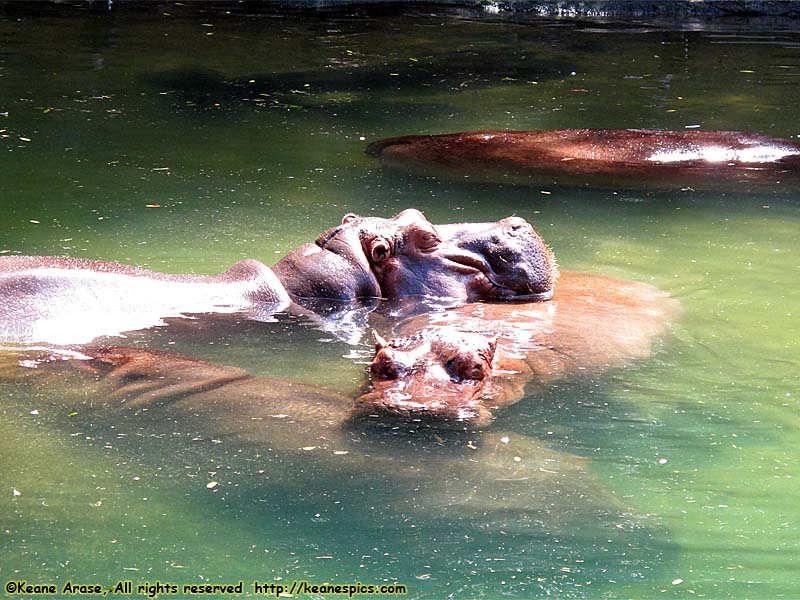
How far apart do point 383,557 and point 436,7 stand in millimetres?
16283

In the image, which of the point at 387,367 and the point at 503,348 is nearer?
the point at 387,367

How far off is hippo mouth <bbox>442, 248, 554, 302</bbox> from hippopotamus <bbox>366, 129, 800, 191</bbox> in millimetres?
3331

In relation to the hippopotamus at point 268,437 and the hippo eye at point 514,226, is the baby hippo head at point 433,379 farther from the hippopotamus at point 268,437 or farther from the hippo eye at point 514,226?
the hippo eye at point 514,226

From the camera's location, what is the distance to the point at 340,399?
5512 millimetres

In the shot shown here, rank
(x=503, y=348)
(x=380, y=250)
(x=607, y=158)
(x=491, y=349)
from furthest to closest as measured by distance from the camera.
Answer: (x=607, y=158)
(x=380, y=250)
(x=503, y=348)
(x=491, y=349)

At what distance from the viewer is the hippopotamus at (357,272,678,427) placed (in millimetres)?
5375

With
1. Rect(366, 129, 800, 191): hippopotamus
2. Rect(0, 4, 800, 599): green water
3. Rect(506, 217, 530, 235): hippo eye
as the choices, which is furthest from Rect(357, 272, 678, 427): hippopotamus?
Rect(366, 129, 800, 191): hippopotamus

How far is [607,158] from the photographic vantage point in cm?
1053

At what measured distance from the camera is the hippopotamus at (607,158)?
33.4 ft

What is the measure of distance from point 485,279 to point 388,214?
2.31 metres

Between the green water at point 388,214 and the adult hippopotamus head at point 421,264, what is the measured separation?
0.41 meters

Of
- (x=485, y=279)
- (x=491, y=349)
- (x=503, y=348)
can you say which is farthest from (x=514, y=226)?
(x=491, y=349)

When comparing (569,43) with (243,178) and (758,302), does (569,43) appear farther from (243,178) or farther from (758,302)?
(758,302)

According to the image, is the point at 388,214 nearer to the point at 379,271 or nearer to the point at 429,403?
the point at 379,271
